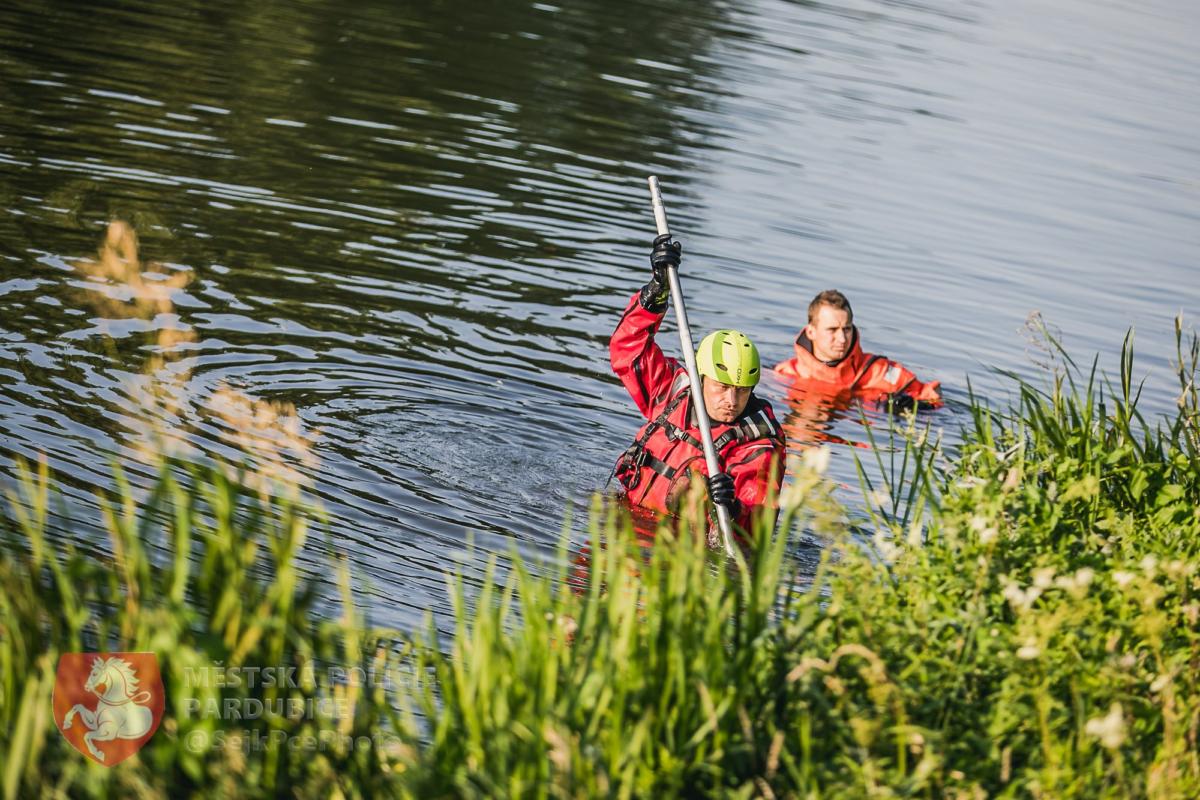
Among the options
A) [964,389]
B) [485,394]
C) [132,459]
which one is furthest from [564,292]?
[132,459]

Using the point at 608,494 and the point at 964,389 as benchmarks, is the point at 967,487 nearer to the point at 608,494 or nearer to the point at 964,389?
the point at 608,494

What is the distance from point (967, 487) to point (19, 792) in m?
3.96

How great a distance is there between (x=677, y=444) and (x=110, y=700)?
516 cm

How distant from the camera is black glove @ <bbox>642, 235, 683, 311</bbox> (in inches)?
343

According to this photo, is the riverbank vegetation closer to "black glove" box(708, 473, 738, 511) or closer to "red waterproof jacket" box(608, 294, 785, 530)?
"black glove" box(708, 473, 738, 511)

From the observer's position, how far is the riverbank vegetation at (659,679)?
12.6 ft

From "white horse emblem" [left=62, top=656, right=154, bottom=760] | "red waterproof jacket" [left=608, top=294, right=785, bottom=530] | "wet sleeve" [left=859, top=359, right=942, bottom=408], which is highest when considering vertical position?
"wet sleeve" [left=859, top=359, right=942, bottom=408]

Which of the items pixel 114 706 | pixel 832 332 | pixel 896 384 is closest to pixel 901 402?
pixel 896 384

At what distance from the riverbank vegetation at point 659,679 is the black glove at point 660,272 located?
3545mm

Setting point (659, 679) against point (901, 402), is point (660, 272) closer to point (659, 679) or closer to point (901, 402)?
point (901, 402)

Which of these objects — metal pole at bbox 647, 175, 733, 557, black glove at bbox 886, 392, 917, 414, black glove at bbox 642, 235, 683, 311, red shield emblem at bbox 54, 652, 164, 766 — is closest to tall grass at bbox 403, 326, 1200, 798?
red shield emblem at bbox 54, 652, 164, 766

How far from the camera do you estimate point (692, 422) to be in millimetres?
8844

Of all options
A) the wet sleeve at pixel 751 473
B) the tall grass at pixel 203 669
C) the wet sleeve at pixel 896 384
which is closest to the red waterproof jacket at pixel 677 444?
the wet sleeve at pixel 751 473

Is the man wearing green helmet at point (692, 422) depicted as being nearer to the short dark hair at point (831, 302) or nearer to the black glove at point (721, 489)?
Result: the black glove at point (721, 489)
